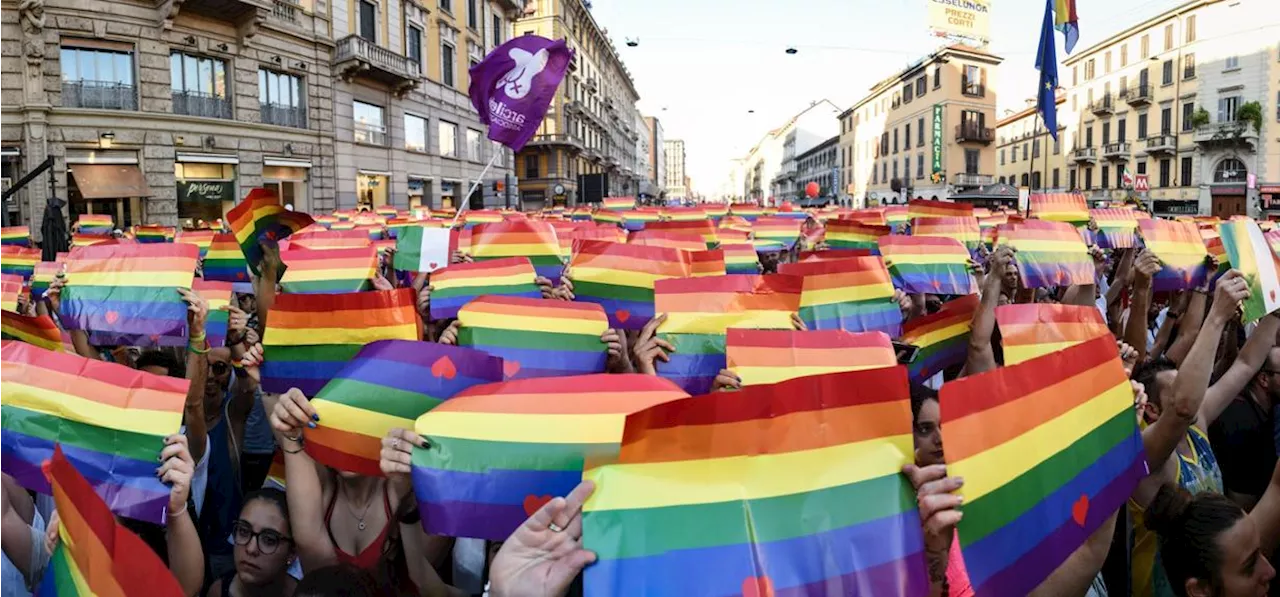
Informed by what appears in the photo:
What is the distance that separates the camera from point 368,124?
3080 centimetres

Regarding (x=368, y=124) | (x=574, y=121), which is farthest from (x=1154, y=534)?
(x=574, y=121)

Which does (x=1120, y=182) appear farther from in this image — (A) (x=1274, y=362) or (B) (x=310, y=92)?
(A) (x=1274, y=362)

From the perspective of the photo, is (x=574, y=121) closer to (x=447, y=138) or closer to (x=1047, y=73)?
(x=447, y=138)

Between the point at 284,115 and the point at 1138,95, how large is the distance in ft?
185

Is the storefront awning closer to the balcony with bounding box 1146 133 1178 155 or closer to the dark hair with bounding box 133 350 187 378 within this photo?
the dark hair with bounding box 133 350 187 378

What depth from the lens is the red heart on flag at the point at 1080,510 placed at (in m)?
2.44

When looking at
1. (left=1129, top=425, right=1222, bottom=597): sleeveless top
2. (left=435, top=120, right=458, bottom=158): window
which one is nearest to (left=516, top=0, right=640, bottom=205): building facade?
(left=435, top=120, right=458, bottom=158): window

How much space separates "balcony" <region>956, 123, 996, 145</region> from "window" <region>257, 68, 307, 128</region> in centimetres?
5074

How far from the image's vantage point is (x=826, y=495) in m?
2.08

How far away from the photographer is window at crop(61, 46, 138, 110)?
20.5m

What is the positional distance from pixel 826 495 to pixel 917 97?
237 feet

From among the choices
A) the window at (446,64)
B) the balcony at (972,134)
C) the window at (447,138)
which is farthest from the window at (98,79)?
the balcony at (972,134)

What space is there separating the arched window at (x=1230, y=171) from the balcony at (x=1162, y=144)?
3.62 m

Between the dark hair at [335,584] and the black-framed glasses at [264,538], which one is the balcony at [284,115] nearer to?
the black-framed glasses at [264,538]
